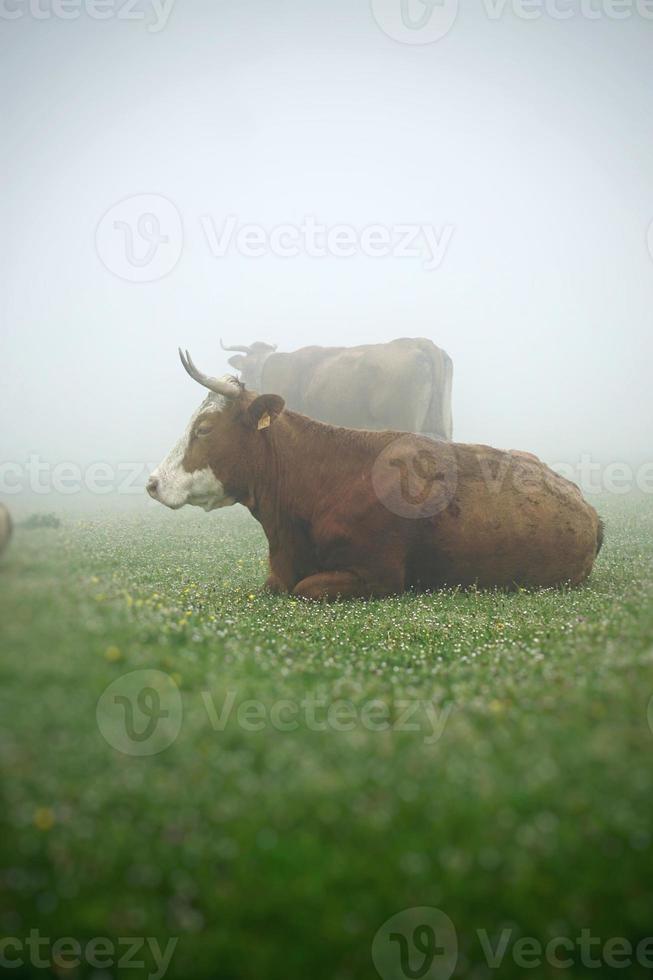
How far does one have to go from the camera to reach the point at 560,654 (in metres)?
6.84

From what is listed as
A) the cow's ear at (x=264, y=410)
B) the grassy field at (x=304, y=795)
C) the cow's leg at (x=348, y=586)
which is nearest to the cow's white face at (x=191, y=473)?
the cow's ear at (x=264, y=410)

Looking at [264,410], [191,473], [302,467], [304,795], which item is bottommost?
[304,795]

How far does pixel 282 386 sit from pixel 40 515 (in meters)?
18.9

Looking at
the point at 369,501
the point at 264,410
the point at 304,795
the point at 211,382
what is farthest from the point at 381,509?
the point at 304,795

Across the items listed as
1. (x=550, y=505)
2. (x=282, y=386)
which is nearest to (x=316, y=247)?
(x=282, y=386)

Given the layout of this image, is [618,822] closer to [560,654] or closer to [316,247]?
[560,654]

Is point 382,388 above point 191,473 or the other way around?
above

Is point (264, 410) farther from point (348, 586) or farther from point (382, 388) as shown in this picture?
point (382, 388)

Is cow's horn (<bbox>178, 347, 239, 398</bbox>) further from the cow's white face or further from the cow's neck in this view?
the cow's neck

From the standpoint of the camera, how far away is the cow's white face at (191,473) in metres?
10.6

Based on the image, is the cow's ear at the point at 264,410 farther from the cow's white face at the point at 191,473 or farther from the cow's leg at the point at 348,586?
the cow's leg at the point at 348,586

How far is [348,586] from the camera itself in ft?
33.8

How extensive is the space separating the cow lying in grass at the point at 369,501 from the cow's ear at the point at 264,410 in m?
0.02

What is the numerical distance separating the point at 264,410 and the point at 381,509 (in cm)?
241
